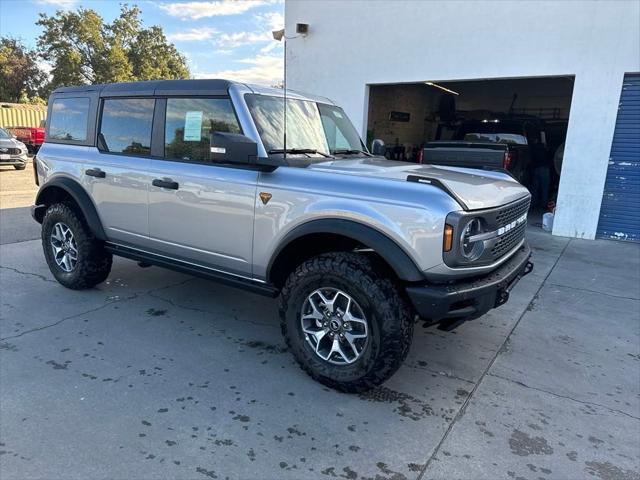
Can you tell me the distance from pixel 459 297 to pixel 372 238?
596 millimetres

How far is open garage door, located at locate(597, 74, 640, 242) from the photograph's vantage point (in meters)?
7.28

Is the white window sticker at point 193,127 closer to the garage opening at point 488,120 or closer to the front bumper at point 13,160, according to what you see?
the garage opening at point 488,120

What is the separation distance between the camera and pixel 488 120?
12.4 metres

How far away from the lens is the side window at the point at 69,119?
441cm

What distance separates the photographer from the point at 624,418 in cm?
282

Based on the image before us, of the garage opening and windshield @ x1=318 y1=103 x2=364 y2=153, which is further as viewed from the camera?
the garage opening

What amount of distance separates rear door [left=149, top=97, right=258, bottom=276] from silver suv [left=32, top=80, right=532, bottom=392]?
11 millimetres

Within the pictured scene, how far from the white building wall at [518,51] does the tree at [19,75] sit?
3960cm

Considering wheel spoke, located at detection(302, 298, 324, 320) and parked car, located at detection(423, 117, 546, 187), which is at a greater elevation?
parked car, located at detection(423, 117, 546, 187)

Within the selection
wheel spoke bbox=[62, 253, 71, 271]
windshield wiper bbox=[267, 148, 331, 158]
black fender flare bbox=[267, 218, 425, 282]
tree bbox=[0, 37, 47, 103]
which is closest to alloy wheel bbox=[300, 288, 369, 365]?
black fender flare bbox=[267, 218, 425, 282]

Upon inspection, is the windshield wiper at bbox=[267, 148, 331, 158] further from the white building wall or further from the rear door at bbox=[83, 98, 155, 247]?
the white building wall

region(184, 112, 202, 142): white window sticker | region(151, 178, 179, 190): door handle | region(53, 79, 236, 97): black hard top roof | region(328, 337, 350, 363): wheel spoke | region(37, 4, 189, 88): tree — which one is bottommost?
region(328, 337, 350, 363): wheel spoke

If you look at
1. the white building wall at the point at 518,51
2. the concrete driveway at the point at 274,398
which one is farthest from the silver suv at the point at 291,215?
the white building wall at the point at 518,51

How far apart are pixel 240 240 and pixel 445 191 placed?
4.93 feet
